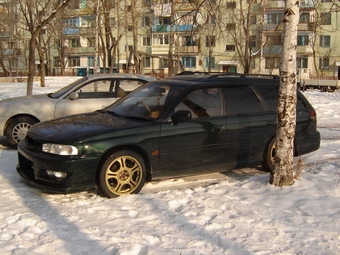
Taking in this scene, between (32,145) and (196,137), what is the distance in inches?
89.7

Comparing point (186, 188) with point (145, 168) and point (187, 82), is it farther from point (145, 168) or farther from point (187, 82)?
point (187, 82)

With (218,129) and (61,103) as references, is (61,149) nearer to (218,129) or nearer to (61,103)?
(218,129)

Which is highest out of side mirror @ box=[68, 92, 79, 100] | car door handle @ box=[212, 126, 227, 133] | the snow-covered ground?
side mirror @ box=[68, 92, 79, 100]

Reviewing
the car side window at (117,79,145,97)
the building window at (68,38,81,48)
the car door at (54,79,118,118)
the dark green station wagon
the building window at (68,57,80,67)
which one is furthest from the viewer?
the building window at (68,57,80,67)

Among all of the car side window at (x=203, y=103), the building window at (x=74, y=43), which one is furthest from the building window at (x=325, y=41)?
the car side window at (x=203, y=103)

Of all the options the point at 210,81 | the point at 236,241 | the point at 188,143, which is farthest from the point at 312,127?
the point at 236,241

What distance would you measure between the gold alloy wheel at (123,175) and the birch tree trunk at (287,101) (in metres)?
1.93

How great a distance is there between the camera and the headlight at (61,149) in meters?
4.96

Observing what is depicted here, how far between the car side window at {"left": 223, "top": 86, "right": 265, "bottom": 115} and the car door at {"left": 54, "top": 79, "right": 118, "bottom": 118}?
11.0 feet

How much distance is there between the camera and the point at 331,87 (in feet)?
117

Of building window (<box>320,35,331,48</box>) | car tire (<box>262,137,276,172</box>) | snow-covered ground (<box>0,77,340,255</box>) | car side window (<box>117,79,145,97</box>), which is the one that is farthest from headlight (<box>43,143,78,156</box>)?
building window (<box>320,35,331,48</box>)

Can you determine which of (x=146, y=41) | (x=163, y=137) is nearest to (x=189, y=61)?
(x=146, y=41)

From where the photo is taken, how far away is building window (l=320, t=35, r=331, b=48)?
57.0 m

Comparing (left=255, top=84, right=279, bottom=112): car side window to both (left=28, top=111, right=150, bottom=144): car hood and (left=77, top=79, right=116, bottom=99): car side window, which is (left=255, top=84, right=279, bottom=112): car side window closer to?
(left=28, top=111, right=150, bottom=144): car hood
